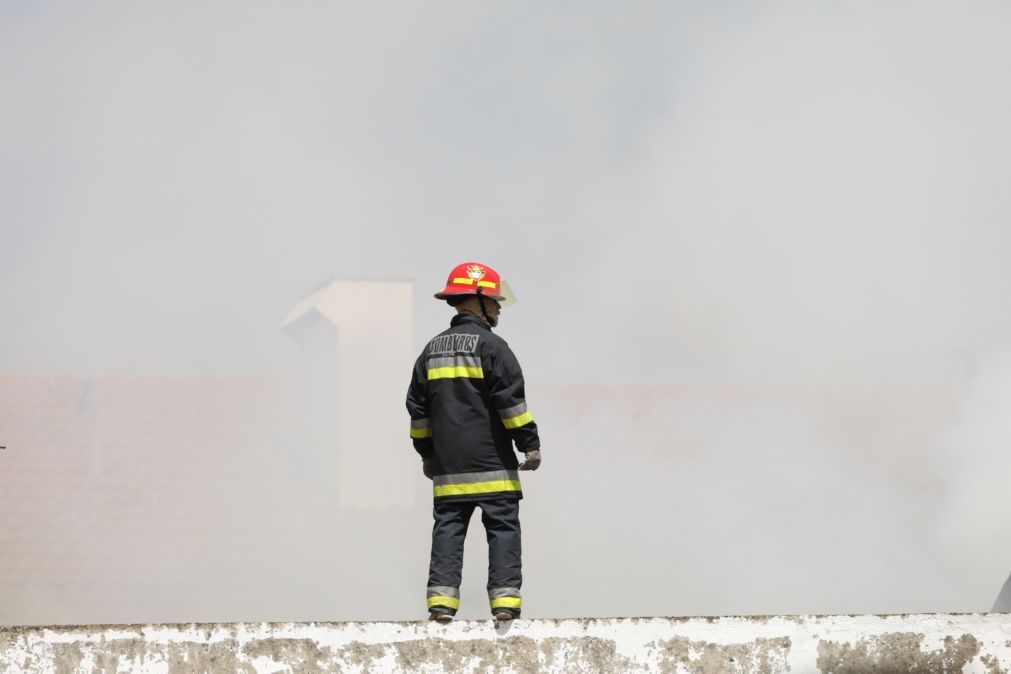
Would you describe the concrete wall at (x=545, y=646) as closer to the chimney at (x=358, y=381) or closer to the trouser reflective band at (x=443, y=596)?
the trouser reflective band at (x=443, y=596)

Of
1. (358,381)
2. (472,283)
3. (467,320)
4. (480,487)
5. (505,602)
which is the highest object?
(358,381)

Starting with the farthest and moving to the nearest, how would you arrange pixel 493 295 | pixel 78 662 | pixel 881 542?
pixel 881 542, pixel 493 295, pixel 78 662

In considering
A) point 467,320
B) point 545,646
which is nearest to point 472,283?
point 467,320

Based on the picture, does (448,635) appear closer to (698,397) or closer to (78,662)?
(78,662)

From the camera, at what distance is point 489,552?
170 inches

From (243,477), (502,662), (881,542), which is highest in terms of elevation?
(243,477)

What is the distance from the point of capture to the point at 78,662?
377cm

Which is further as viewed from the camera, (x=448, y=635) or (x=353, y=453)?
(x=353, y=453)

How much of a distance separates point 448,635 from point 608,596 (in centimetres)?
1170

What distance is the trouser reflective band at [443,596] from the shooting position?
171 inches

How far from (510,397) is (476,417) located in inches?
5.6

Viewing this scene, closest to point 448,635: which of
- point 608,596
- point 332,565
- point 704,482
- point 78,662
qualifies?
point 78,662

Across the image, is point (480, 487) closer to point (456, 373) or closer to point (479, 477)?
point (479, 477)

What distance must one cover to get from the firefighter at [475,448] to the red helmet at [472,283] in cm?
8
